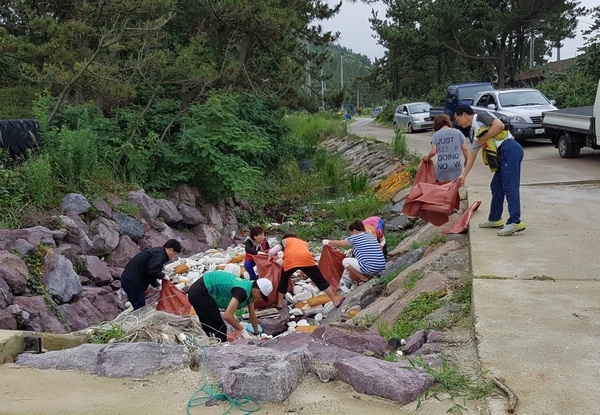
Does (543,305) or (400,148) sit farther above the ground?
(400,148)

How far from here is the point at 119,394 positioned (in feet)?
13.4

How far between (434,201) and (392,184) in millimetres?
7827

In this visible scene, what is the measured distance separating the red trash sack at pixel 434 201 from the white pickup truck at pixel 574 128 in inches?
236

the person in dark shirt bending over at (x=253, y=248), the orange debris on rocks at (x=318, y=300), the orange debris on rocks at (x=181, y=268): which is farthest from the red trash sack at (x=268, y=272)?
the orange debris on rocks at (x=181, y=268)

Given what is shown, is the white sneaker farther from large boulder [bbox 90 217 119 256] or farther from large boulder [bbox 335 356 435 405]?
large boulder [bbox 90 217 119 256]

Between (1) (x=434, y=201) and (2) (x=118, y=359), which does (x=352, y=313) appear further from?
(2) (x=118, y=359)

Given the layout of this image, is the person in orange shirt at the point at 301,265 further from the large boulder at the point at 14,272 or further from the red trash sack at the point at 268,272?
the large boulder at the point at 14,272

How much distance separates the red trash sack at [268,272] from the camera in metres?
9.24

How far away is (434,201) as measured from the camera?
860 centimetres

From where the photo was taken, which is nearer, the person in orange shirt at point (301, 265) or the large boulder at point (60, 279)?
the person in orange shirt at point (301, 265)

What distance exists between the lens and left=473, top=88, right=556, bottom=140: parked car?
672 inches

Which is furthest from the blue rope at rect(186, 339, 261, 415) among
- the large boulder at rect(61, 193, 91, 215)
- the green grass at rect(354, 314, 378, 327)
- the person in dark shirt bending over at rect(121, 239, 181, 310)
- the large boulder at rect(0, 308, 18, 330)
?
the large boulder at rect(61, 193, 91, 215)

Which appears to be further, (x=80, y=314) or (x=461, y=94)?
(x=461, y=94)

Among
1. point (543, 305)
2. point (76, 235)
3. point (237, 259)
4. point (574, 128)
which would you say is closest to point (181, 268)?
point (237, 259)
